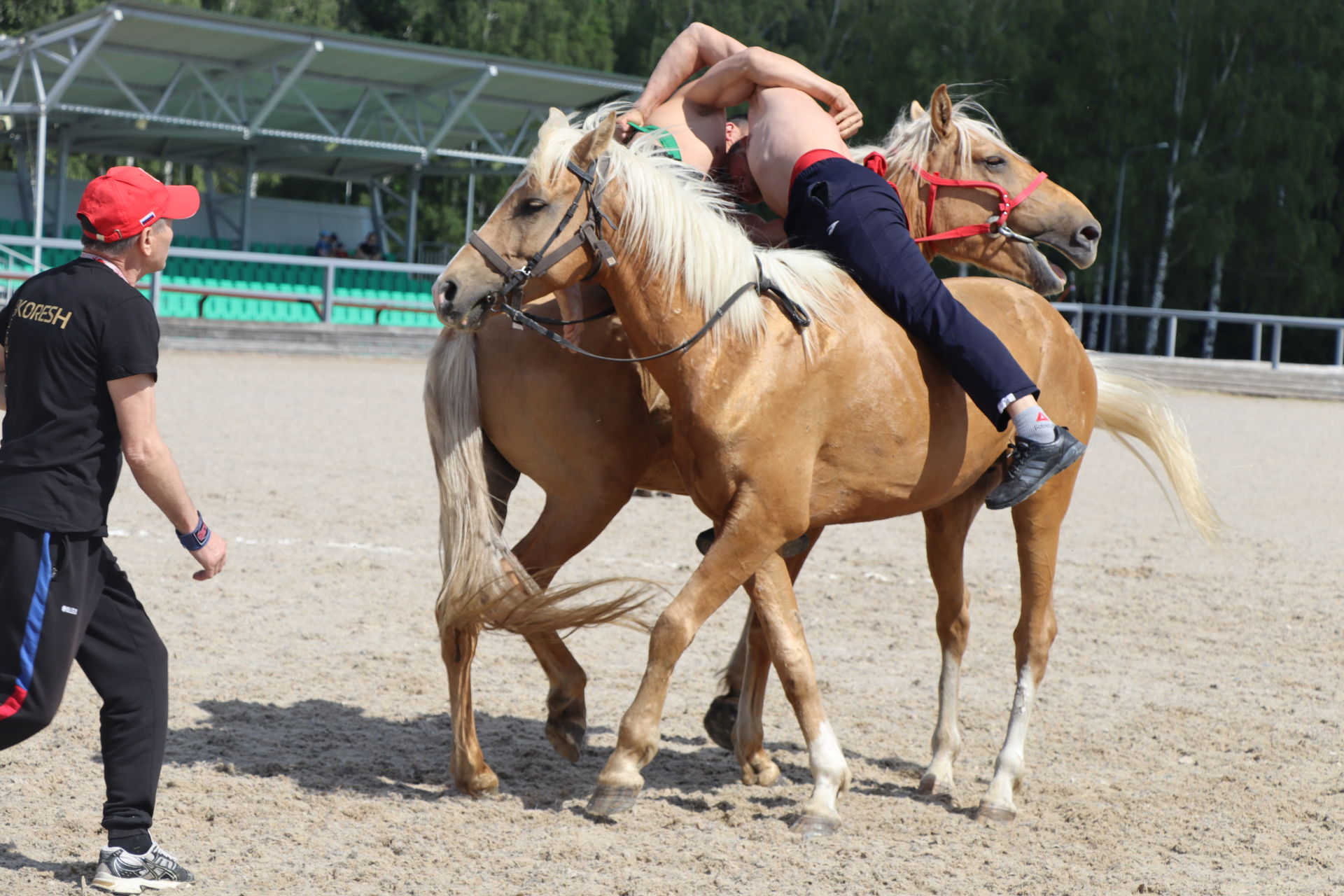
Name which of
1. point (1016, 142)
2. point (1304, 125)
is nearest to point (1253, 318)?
point (1304, 125)

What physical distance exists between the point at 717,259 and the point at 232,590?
3.73 m

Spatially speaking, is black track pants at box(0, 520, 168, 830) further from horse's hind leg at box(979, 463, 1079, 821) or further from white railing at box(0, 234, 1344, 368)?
white railing at box(0, 234, 1344, 368)

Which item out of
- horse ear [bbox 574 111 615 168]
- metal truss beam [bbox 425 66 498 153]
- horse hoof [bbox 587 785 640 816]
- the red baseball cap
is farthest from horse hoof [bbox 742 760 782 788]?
metal truss beam [bbox 425 66 498 153]

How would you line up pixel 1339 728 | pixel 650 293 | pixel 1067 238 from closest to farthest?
pixel 650 293 < pixel 1067 238 < pixel 1339 728

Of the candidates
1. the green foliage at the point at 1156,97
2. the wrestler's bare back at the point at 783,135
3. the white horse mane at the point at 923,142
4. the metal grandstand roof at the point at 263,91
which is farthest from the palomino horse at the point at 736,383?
the green foliage at the point at 1156,97

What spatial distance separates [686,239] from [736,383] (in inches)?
16.6

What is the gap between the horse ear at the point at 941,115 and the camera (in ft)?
14.7

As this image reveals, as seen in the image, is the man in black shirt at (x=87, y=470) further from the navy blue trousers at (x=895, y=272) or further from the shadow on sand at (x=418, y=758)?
the navy blue trousers at (x=895, y=272)

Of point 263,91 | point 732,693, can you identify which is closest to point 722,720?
point 732,693

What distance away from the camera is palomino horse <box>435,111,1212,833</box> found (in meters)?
3.61

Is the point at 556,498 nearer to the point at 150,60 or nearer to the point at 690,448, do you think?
the point at 690,448

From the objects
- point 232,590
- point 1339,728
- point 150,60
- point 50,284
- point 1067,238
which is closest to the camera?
point 50,284

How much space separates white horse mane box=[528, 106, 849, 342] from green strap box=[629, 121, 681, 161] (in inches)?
4.2

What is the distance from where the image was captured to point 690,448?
12.4ft
